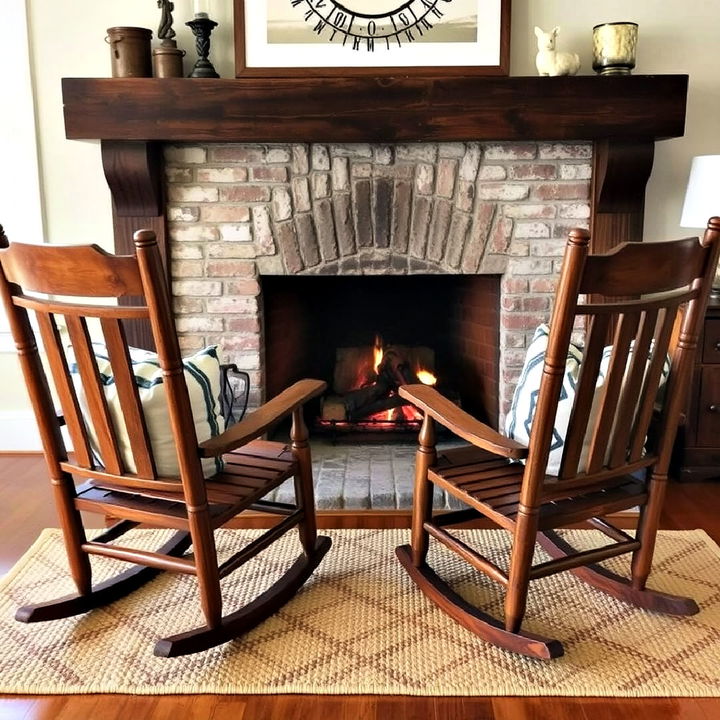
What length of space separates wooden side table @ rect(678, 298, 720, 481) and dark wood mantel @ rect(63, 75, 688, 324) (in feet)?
2.40

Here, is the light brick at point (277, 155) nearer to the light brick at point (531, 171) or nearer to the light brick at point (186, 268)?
the light brick at point (186, 268)

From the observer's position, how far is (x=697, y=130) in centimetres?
299

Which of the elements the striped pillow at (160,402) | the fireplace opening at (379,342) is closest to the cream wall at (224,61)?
the fireplace opening at (379,342)

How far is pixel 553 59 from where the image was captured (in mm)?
2742

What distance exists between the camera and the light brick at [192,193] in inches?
115

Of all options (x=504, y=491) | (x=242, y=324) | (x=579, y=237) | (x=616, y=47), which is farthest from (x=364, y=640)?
(x=616, y=47)

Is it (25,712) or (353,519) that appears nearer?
(25,712)

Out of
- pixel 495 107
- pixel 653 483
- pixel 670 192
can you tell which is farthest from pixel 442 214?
pixel 653 483

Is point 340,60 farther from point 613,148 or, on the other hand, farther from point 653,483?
point 653,483

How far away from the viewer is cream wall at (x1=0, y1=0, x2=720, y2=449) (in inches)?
114

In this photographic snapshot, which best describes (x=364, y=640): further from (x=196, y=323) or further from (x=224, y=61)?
(x=224, y=61)

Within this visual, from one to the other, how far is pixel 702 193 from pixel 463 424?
4.75 ft

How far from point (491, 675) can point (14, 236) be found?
2406mm

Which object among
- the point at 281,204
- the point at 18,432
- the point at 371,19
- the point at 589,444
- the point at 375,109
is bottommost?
the point at 18,432
